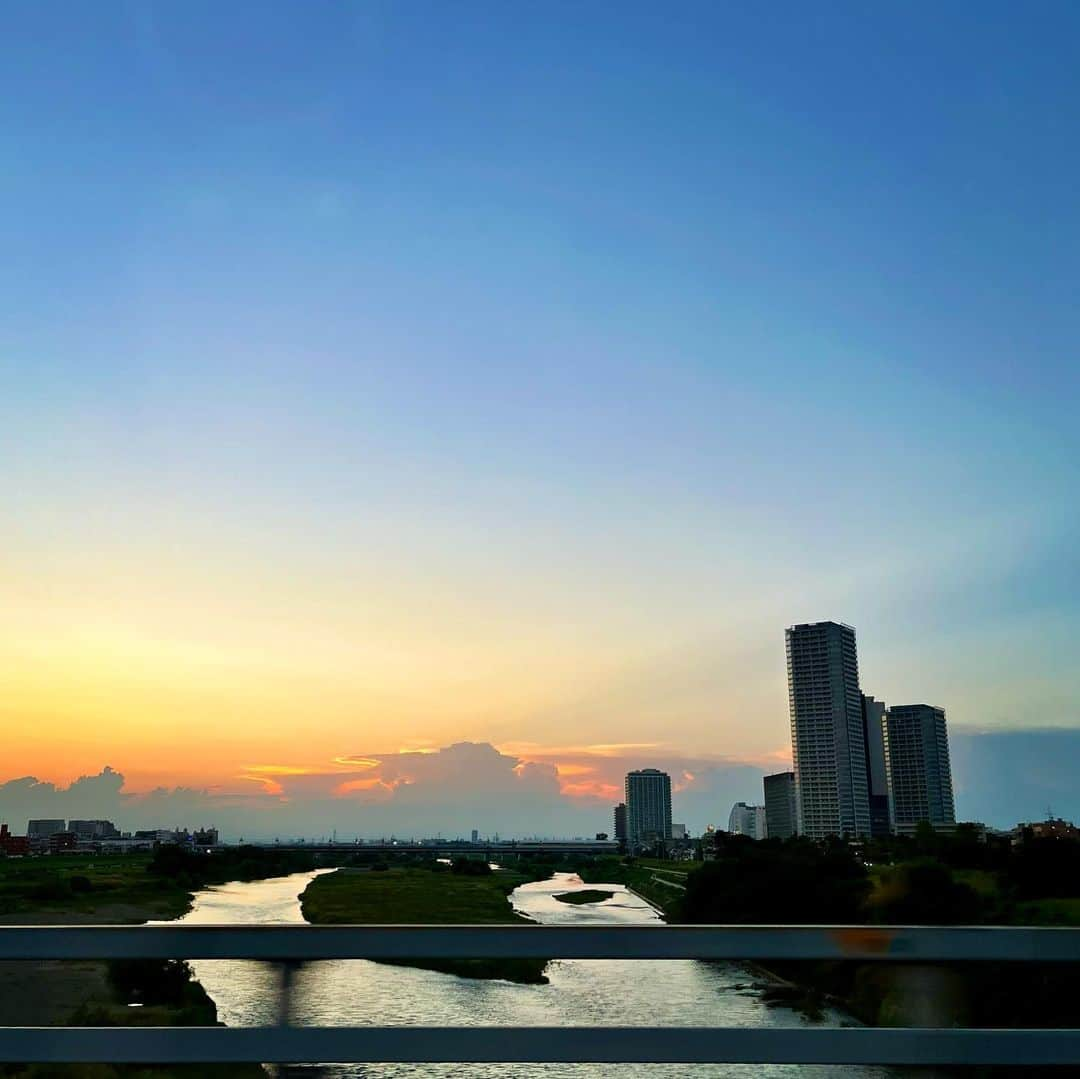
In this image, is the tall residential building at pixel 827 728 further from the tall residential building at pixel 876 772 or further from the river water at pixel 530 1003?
the river water at pixel 530 1003

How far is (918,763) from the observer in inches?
5094

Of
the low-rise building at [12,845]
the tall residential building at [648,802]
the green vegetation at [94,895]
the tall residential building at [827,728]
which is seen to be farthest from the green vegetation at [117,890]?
the tall residential building at [648,802]

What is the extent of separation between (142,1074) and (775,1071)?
5.62 feet

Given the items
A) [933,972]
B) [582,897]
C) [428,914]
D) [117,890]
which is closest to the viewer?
[933,972]

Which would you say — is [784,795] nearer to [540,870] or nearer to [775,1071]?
[540,870]

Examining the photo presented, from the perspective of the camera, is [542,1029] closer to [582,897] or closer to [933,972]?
[933,972]

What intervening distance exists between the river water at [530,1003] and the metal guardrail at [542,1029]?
0.05 metres

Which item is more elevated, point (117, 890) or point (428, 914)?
point (428, 914)

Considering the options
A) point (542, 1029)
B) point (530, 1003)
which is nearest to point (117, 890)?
point (530, 1003)

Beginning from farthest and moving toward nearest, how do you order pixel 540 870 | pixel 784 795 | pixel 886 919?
pixel 784 795 < pixel 540 870 < pixel 886 919

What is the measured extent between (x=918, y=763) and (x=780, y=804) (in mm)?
17934

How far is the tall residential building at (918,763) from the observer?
12712cm

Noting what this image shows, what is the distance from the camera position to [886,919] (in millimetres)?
3736

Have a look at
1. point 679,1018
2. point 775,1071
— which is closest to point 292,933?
point 679,1018
